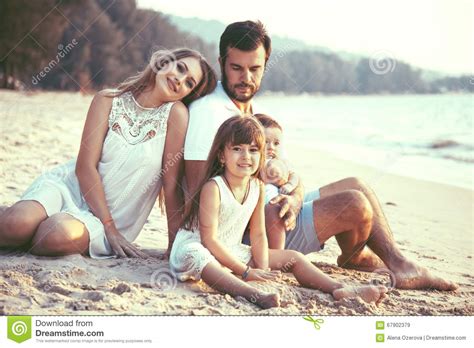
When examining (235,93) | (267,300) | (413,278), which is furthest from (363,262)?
(235,93)

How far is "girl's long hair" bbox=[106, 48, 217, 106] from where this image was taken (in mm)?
2758

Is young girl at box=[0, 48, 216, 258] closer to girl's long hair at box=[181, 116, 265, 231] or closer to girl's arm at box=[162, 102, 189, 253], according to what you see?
girl's arm at box=[162, 102, 189, 253]

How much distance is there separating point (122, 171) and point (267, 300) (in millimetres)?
868

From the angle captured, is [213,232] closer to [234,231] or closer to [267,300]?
[234,231]

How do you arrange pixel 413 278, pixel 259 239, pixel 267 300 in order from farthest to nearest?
pixel 413 278, pixel 259 239, pixel 267 300

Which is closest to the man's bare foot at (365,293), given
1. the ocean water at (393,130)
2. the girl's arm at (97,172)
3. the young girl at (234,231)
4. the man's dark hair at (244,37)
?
the young girl at (234,231)

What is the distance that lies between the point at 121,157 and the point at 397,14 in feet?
8.43

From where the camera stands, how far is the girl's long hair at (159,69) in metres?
2.76

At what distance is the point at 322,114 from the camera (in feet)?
43.5

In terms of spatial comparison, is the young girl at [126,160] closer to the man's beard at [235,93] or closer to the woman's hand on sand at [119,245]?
the woman's hand on sand at [119,245]

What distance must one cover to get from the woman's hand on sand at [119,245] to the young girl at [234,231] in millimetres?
306

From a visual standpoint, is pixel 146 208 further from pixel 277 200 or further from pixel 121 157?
pixel 277 200

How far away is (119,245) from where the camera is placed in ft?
8.99

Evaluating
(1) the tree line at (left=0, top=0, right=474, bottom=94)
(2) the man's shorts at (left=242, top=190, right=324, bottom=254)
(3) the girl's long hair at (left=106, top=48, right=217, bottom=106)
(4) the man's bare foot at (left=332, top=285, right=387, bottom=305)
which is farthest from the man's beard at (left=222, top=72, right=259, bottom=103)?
(1) the tree line at (left=0, top=0, right=474, bottom=94)
